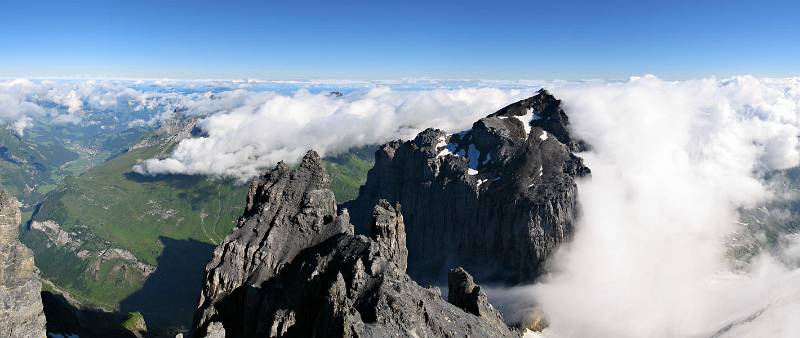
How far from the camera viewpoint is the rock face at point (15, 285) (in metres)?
82.9

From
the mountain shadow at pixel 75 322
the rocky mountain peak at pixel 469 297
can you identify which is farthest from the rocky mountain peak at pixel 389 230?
the mountain shadow at pixel 75 322

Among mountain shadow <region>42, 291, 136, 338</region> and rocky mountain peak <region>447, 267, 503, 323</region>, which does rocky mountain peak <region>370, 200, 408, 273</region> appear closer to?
rocky mountain peak <region>447, 267, 503, 323</region>

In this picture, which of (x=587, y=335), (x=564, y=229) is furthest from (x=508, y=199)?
(x=587, y=335)

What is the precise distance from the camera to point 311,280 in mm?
79375

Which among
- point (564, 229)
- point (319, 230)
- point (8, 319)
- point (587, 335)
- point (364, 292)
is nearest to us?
point (364, 292)

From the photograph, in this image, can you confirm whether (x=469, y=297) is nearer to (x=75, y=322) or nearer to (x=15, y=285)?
(x=15, y=285)

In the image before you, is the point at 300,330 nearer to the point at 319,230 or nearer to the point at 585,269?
the point at 319,230

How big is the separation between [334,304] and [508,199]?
435 feet

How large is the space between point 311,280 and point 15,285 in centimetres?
5302

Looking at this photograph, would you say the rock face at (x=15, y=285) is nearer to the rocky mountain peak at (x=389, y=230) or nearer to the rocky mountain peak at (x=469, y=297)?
the rocky mountain peak at (x=389, y=230)


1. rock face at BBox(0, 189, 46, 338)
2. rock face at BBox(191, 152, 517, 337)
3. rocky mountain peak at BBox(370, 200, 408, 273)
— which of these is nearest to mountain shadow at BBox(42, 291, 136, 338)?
rock face at BBox(0, 189, 46, 338)

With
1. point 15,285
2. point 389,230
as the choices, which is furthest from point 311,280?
point 15,285

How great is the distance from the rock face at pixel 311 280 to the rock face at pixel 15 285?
28.8m

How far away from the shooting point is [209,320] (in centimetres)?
8369
